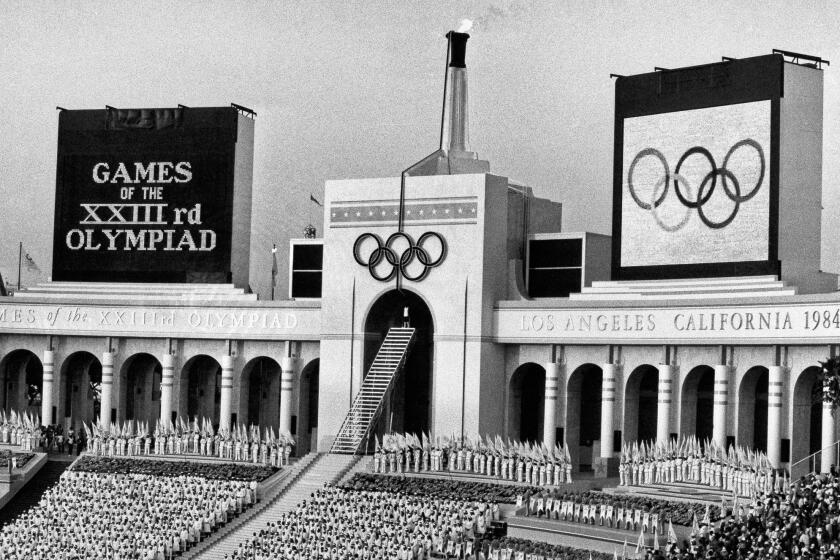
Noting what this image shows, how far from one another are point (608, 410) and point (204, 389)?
84.8ft

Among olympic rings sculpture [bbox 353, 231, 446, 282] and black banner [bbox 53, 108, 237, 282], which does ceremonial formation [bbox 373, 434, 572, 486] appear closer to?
olympic rings sculpture [bbox 353, 231, 446, 282]

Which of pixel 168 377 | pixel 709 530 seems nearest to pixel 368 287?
pixel 168 377

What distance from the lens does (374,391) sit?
285 feet

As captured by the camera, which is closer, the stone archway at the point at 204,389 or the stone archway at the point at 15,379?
the stone archway at the point at 204,389

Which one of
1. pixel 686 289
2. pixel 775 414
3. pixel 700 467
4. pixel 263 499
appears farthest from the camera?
pixel 263 499

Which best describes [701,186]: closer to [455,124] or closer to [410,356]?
[455,124]

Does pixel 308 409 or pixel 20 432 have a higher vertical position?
pixel 308 409

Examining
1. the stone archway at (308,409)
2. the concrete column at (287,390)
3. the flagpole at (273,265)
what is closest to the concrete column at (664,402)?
the stone archway at (308,409)

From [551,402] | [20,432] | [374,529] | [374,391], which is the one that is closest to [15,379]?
[20,432]

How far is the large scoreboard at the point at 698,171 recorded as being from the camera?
254ft

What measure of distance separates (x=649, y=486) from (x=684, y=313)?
29.1 feet

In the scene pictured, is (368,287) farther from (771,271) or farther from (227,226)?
(771,271)

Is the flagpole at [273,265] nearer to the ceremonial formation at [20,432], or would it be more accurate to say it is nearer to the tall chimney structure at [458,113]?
the ceremonial formation at [20,432]

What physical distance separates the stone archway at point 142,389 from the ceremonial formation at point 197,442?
5.19m
